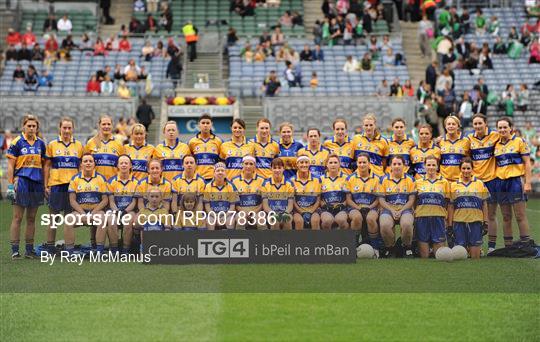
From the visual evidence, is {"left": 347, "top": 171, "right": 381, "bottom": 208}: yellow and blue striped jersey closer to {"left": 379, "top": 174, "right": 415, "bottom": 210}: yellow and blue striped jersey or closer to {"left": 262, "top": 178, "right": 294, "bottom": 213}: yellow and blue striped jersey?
{"left": 379, "top": 174, "right": 415, "bottom": 210}: yellow and blue striped jersey

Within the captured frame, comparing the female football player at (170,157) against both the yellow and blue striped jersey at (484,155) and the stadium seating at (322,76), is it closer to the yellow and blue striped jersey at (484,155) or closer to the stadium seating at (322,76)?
the yellow and blue striped jersey at (484,155)

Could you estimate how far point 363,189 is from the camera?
1430 cm

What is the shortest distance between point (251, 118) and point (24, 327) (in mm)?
21097

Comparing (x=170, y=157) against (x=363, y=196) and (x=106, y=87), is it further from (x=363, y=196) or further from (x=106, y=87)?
(x=106, y=87)

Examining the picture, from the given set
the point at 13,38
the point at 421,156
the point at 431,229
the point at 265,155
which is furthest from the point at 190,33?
the point at 431,229

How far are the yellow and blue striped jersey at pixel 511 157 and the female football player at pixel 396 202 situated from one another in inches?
51.4

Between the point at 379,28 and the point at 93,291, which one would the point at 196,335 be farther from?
the point at 379,28

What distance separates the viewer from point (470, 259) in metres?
13.9

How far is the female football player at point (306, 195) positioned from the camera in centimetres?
1418

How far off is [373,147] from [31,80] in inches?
711

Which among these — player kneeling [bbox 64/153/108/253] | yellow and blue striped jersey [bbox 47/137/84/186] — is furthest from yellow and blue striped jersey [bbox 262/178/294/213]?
yellow and blue striped jersey [bbox 47/137/84/186]

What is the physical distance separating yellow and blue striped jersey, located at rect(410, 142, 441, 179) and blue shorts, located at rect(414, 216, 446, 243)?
0.89 meters

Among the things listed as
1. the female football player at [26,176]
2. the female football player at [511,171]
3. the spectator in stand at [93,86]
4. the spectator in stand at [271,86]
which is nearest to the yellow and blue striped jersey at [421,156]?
the female football player at [511,171]

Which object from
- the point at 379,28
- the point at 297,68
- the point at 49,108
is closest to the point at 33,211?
the point at 49,108
